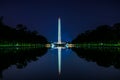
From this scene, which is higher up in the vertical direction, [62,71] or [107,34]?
[107,34]

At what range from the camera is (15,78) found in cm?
1194

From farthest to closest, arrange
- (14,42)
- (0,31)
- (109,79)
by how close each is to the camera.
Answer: (14,42) → (0,31) → (109,79)

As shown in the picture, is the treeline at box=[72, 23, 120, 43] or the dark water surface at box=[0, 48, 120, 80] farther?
the treeline at box=[72, 23, 120, 43]

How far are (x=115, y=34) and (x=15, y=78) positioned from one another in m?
89.8

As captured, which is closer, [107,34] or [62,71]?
[62,71]

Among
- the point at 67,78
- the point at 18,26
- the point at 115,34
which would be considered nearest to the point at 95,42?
the point at 115,34

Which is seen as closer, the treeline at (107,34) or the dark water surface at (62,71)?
the dark water surface at (62,71)

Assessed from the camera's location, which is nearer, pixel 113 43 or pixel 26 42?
pixel 113 43

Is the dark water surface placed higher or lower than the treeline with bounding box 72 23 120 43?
lower

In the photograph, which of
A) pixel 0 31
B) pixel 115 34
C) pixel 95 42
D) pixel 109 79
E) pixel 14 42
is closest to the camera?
pixel 109 79

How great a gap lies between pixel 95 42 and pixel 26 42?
23233mm

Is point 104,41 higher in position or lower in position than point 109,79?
higher

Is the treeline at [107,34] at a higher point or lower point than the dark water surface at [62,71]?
higher

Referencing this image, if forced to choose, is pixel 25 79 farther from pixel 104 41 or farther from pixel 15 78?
pixel 104 41
